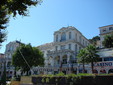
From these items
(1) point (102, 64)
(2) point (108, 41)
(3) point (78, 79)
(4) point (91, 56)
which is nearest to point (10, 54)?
(2) point (108, 41)

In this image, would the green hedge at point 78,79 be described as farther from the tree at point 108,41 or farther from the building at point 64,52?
the tree at point 108,41

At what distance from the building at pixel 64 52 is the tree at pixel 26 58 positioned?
7.19 metres

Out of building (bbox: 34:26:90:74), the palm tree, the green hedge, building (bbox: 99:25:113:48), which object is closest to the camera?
the green hedge

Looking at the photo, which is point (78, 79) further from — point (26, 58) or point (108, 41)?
point (108, 41)

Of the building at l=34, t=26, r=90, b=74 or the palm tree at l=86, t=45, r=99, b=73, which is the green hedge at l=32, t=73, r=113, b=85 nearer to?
the palm tree at l=86, t=45, r=99, b=73

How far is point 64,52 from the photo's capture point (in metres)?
47.4

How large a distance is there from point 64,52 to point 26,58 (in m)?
13.1

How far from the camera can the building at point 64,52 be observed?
46150 millimetres

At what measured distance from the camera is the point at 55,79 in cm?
2169

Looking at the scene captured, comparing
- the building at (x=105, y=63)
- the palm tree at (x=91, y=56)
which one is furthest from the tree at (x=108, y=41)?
the palm tree at (x=91, y=56)

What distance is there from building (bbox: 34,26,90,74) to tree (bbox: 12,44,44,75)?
23.6ft

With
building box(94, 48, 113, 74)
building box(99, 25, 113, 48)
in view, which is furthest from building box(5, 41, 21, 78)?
building box(94, 48, 113, 74)

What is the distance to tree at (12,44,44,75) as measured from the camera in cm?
4075

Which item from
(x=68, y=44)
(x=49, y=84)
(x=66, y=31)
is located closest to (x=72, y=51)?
(x=68, y=44)
